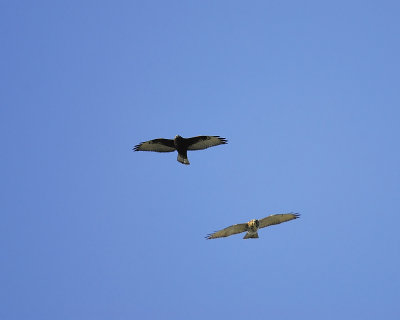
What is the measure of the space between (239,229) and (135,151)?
744 centimetres

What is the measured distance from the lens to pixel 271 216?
28.3 meters

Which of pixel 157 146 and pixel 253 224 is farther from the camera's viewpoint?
→ pixel 157 146

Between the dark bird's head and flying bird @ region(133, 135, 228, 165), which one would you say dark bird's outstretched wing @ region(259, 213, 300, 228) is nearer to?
the dark bird's head

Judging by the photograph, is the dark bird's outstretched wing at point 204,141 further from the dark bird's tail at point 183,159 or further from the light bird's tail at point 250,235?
the light bird's tail at point 250,235

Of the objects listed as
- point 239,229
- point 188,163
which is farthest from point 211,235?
point 188,163

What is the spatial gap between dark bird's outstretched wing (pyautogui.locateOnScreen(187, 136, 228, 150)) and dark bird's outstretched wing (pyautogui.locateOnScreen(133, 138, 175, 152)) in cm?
103

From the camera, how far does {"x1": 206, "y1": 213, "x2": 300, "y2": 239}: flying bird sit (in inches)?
1110

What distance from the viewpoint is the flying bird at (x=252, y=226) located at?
28.2 metres

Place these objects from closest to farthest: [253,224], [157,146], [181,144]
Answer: [253,224]
[181,144]
[157,146]

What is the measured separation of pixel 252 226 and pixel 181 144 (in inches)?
245

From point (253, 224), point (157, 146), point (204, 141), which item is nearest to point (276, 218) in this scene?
point (253, 224)

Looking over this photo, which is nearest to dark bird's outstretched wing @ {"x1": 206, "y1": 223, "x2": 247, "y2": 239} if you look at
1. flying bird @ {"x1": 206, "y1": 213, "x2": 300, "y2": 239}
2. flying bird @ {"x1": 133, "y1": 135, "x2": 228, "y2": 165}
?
flying bird @ {"x1": 206, "y1": 213, "x2": 300, "y2": 239}

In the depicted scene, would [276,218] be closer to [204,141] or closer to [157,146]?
[204,141]

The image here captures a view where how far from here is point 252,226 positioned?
28188mm
